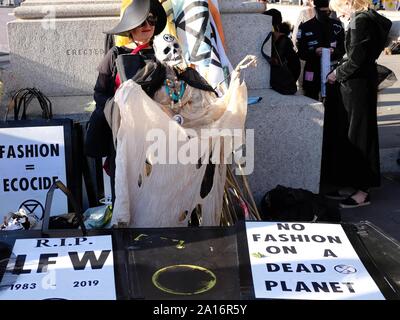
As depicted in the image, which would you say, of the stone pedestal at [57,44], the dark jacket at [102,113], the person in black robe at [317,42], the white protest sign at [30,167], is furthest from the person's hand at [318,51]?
the white protest sign at [30,167]

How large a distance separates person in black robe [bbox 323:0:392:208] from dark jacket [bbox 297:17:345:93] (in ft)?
2.65

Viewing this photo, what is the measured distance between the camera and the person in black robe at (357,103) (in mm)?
4465

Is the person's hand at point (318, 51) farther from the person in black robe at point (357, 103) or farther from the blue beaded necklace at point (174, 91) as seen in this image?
the blue beaded necklace at point (174, 91)

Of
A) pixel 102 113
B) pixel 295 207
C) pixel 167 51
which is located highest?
pixel 167 51

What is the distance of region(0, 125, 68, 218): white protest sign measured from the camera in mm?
3785

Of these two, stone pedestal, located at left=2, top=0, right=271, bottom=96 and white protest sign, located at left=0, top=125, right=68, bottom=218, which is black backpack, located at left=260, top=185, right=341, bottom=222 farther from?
stone pedestal, located at left=2, top=0, right=271, bottom=96

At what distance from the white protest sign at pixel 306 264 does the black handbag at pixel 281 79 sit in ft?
9.59

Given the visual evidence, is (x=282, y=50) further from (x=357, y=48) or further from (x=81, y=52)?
(x=81, y=52)

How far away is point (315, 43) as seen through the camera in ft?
18.8

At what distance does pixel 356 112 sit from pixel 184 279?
10.9 feet

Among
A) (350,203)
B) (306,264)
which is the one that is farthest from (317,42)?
(306,264)

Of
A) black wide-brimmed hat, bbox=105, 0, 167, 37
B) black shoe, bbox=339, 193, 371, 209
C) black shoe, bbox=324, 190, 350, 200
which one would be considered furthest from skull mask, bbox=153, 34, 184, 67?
black shoe, bbox=324, 190, 350, 200

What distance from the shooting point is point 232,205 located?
3521 mm

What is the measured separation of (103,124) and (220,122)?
2.29 feet
